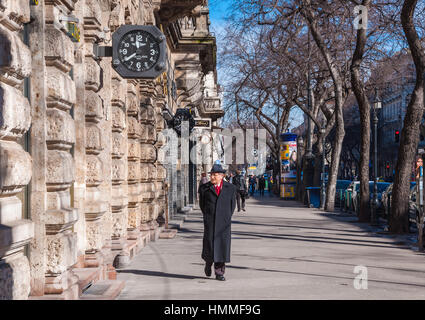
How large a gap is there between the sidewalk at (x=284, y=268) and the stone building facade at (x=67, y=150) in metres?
0.68

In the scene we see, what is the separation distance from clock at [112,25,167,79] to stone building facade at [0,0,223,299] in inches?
12.2

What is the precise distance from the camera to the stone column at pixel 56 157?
701 cm

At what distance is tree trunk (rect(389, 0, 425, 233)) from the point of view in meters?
17.1

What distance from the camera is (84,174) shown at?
31.0ft

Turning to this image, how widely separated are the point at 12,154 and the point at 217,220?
542 centimetres

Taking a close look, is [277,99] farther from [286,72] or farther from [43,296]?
[43,296]

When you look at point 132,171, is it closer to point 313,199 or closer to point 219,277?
point 219,277

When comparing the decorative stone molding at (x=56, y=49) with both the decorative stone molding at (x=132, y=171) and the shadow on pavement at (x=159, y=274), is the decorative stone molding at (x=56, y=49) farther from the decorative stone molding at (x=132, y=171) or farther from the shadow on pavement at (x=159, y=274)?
the decorative stone molding at (x=132, y=171)

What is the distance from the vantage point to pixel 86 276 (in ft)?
28.7

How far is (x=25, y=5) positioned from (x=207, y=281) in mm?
5480

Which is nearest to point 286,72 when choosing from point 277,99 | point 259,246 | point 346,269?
point 277,99

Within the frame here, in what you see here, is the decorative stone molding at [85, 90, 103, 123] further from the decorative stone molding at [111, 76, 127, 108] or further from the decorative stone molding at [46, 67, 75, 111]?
the decorative stone molding at [111, 76, 127, 108]

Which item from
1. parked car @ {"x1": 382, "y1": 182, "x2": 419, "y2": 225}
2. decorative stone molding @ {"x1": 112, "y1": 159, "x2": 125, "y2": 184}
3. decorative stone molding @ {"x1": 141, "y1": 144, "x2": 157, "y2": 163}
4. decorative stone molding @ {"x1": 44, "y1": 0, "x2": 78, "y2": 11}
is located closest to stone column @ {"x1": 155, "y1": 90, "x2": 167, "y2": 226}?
decorative stone molding @ {"x1": 141, "y1": 144, "x2": 157, "y2": 163}

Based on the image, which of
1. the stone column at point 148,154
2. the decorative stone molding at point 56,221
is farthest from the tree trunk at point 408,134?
the decorative stone molding at point 56,221
